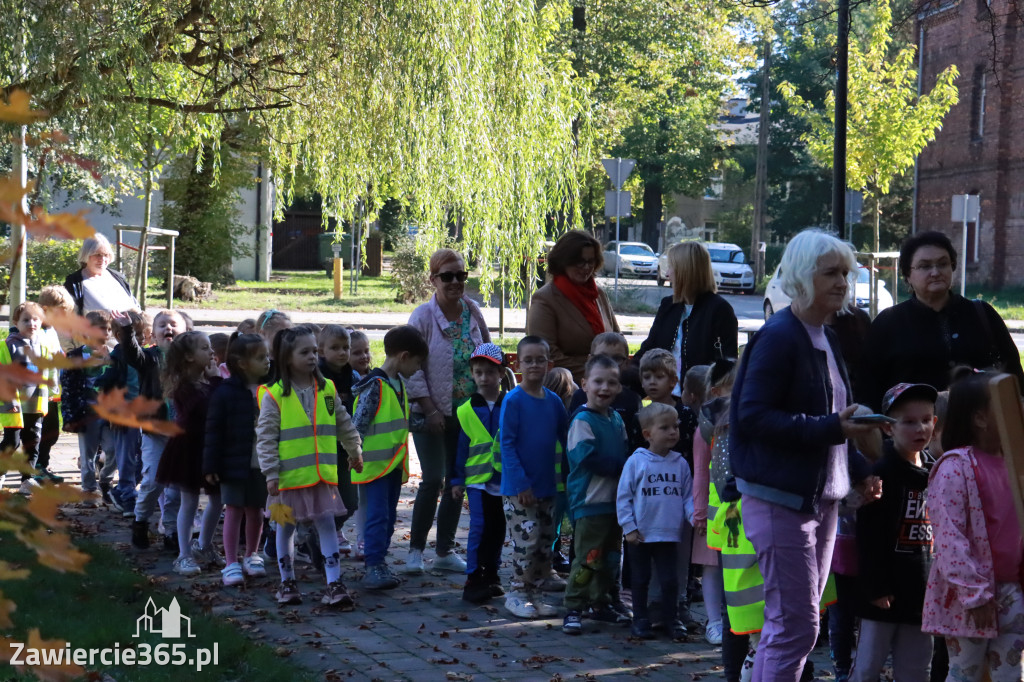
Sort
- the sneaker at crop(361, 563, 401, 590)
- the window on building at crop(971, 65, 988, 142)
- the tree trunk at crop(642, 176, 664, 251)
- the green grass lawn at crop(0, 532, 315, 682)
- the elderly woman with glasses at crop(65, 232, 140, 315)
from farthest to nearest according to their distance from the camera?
the tree trunk at crop(642, 176, 664, 251)
the window on building at crop(971, 65, 988, 142)
the elderly woman with glasses at crop(65, 232, 140, 315)
the sneaker at crop(361, 563, 401, 590)
the green grass lawn at crop(0, 532, 315, 682)

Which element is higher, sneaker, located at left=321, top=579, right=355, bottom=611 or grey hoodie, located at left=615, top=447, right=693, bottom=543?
grey hoodie, located at left=615, top=447, right=693, bottom=543

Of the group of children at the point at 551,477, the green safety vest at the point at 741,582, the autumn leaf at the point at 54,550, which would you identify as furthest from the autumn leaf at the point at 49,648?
the green safety vest at the point at 741,582

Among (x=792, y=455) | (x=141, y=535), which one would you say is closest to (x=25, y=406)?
(x=141, y=535)

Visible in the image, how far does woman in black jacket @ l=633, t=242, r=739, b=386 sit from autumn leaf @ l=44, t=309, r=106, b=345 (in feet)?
17.7

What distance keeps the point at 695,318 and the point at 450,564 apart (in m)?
2.40

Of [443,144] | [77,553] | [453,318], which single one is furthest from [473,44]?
[77,553]

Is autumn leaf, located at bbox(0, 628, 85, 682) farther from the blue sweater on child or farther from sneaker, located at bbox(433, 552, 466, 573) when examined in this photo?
sneaker, located at bbox(433, 552, 466, 573)

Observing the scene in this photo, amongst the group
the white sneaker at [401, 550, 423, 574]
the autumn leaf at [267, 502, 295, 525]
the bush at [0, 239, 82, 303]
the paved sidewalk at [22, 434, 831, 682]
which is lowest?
the paved sidewalk at [22, 434, 831, 682]

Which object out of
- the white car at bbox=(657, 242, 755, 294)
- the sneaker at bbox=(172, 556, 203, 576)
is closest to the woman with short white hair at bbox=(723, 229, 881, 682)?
the sneaker at bbox=(172, 556, 203, 576)

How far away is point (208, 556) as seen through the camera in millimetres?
7969

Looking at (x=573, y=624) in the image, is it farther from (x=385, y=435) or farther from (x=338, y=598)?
(x=385, y=435)

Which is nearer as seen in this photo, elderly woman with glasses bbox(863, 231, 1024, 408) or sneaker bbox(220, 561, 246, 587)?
elderly woman with glasses bbox(863, 231, 1024, 408)

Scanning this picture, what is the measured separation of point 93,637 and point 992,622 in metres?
4.06

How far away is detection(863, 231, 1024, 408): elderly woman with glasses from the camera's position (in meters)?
5.70
